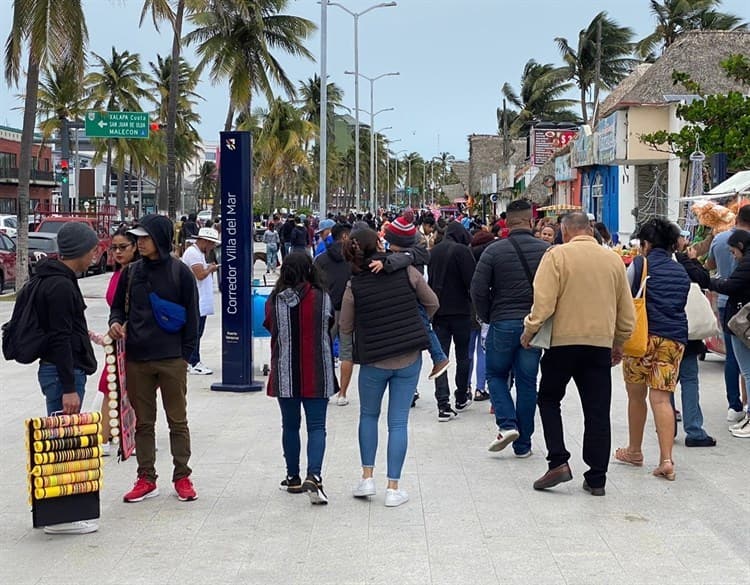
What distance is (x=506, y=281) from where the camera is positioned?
815 cm

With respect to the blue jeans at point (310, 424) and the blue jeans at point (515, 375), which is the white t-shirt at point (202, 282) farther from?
the blue jeans at point (310, 424)

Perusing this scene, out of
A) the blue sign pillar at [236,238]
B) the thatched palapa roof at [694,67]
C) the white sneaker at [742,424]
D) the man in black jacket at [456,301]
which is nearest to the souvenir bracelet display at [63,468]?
the man in black jacket at [456,301]

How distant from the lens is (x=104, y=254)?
34656mm

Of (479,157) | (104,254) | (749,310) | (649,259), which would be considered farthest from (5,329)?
(479,157)

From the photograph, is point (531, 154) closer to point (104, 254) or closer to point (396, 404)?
point (104, 254)

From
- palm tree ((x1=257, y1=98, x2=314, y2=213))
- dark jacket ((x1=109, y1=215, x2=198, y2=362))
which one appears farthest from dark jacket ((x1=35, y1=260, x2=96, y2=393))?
palm tree ((x1=257, y1=98, x2=314, y2=213))

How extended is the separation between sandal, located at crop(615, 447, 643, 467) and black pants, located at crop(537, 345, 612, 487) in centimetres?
90

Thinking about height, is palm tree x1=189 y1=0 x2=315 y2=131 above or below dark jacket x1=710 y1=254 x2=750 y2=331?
above

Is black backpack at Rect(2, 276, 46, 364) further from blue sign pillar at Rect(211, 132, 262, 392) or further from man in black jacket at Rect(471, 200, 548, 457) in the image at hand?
blue sign pillar at Rect(211, 132, 262, 392)

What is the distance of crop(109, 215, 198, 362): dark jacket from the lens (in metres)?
6.76

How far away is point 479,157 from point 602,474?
315 feet

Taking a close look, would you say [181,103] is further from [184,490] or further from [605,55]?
[184,490]

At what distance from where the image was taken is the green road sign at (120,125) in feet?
129

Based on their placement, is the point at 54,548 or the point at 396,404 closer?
the point at 54,548
